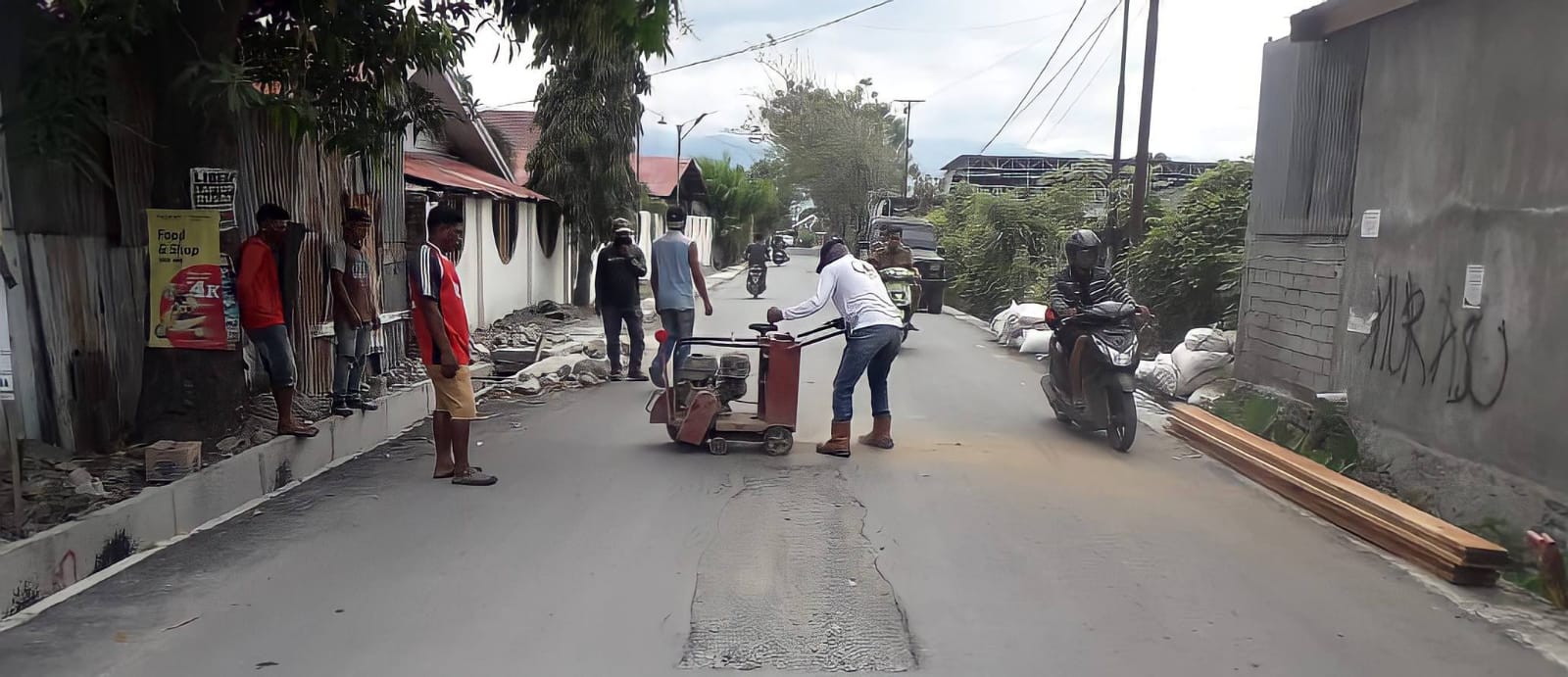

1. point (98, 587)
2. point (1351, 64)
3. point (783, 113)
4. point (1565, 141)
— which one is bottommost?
point (98, 587)

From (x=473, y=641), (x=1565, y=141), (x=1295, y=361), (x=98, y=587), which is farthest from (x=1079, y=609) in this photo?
(x=1295, y=361)

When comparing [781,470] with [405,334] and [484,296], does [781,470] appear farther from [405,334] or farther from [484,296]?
[484,296]

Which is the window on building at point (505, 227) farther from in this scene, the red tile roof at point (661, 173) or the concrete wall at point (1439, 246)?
the red tile roof at point (661, 173)

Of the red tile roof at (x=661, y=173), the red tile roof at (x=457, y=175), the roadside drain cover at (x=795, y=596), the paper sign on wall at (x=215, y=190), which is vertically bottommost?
the roadside drain cover at (x=795, y=596)

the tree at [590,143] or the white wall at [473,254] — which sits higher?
the tree at [590,143]

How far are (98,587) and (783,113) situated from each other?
58103 mm

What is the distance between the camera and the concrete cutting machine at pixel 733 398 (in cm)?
786

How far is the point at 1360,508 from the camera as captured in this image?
6.23 meters

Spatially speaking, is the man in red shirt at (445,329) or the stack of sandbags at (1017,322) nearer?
the man in red shirt at (445,329)

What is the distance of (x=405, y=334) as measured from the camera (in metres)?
11.5

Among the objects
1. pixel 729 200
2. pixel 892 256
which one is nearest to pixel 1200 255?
pixel 892 256

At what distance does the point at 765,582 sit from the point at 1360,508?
3511mm

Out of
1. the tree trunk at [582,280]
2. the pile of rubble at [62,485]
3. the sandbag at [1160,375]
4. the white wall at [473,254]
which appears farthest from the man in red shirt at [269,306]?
the tree trunk at [582,280]

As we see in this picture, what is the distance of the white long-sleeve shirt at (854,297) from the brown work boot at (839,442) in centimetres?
71
